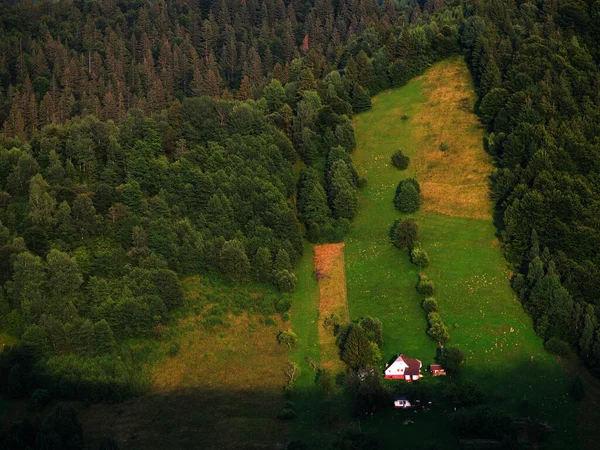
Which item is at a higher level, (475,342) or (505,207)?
(505,207)

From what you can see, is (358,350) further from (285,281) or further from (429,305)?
(285,281)

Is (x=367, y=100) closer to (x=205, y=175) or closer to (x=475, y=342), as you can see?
(x=205, y=175)

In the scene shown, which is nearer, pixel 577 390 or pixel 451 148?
pixel 577 390

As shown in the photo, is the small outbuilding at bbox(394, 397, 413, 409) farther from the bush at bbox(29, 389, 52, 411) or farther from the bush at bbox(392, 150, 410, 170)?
the bush at bbox(392, 150, 410, 170)

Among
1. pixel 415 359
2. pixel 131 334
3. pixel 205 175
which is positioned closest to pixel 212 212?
pixel 205 175

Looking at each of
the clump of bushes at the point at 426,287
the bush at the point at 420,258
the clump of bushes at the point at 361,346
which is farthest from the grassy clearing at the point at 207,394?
the bush at the point at 420,258

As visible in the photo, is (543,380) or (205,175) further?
(205,175)

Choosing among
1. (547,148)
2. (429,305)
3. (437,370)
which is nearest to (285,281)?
(429,305)

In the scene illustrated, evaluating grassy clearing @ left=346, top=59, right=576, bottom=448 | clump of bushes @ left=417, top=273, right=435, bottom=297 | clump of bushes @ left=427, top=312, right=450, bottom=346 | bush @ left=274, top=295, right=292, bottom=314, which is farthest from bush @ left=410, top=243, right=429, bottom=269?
bush @ left=274, top=295, right=292, bottom=314
